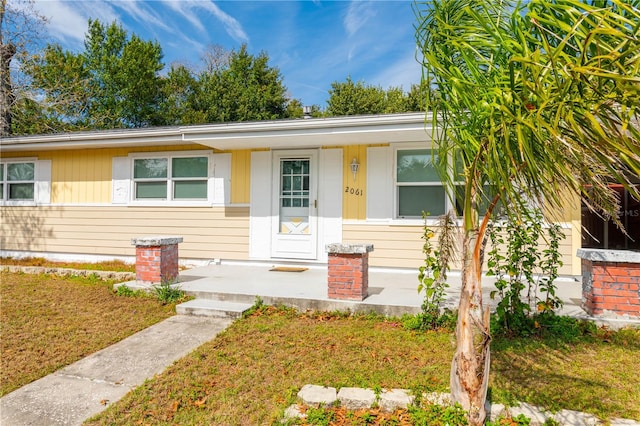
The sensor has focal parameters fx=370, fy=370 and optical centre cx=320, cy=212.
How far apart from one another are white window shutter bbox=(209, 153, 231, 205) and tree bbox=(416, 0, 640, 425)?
6203 mm

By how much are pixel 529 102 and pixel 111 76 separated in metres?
24.5

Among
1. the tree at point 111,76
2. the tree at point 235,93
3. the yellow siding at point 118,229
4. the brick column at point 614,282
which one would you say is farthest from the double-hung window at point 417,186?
the tree at point 111,76

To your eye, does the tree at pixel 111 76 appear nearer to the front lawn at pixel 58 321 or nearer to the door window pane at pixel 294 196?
the door window pane at pixel 294 196

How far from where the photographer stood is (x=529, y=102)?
1.24 meters

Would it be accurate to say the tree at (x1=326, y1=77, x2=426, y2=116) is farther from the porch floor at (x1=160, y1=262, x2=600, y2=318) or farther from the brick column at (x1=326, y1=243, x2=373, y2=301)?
the brick column at (x1=326, y1=243, x2=373, y2=301)

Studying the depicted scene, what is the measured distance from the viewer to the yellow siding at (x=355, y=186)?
6.94 meters

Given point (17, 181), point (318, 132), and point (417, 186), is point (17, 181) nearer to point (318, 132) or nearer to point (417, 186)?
point (318, 132)

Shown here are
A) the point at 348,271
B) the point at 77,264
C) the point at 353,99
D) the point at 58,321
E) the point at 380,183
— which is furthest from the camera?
the point at 353,99

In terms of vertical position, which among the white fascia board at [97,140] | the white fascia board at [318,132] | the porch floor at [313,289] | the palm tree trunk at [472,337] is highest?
the white fascia board at [97,140]

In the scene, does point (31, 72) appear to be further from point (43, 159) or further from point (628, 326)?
point (628, 326)

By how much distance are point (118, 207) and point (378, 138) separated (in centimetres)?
592

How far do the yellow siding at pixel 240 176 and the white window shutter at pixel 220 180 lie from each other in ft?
0.28

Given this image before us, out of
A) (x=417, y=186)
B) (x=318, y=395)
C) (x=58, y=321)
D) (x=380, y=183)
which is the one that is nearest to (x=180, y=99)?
(x=380, y=183)

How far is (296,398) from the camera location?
261 cm
